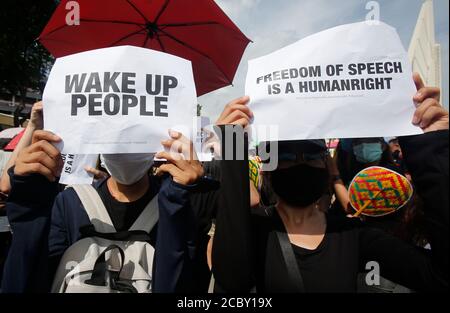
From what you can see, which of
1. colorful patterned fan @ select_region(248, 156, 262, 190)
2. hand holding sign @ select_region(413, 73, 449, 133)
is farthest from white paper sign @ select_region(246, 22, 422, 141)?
colorful patterned fan @ select_region(248, 156, 262, 190)

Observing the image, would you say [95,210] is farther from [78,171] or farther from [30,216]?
[78,171]

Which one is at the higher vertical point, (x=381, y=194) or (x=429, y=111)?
(x=429, y=111)

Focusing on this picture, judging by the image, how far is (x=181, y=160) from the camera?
146 cm

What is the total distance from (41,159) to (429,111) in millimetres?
1785

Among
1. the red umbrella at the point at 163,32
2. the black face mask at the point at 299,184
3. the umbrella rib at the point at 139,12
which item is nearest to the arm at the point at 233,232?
the black face mask at the point at 299,184

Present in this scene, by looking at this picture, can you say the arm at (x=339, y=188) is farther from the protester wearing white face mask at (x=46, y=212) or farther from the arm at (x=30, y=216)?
the arm at (x=30, y=216)

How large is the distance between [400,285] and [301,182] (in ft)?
2.22

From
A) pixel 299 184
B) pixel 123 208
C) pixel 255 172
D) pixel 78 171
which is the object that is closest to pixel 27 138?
pixel 123 208

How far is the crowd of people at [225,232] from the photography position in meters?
1.42

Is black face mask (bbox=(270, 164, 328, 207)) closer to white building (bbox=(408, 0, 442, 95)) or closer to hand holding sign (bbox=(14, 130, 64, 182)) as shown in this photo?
hand holding sign (bbox=(14, 130, 64, 182))

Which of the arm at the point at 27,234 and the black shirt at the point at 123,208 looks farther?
the black shirt at the point at 123,208

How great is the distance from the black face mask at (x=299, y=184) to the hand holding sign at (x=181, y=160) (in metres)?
0.53

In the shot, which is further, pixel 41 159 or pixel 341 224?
pixel 341 224

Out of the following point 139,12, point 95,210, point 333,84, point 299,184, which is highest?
point 139,12
